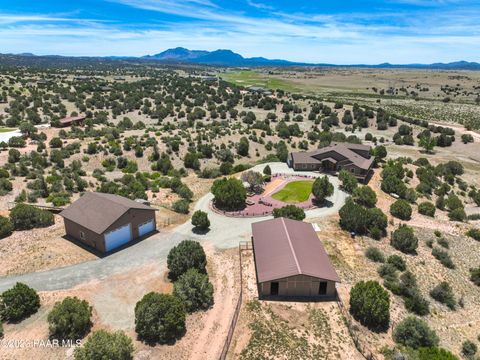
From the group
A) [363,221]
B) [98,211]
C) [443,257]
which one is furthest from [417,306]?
[98,211]

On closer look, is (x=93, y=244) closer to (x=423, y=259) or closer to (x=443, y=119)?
(x=423, y=259)

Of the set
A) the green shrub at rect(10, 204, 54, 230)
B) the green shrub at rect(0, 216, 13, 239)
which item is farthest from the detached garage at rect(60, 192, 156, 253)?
the green shrub at rect(0, 216, 13, 239)

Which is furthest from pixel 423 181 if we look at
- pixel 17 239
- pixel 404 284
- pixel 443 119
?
pixel 443 119

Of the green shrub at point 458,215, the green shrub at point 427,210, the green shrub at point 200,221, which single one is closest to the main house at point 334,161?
the green shrub at point 427,210

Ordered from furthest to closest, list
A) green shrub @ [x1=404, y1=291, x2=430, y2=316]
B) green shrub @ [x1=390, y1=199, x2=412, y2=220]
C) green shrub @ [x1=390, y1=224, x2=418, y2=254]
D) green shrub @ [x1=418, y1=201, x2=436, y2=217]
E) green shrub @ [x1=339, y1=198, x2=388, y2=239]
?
green shrub @ [x1=418, y1=201, x2=436, y2=217] → green shrub @ [x1=390, y1=199, x2=412, y2=220] → green shrub @ [x1=339, y1=198, x2=388, y2=239] → green shrub @ [x1=390, y1=224, x2=418, y2=254] → green shrub @ [x1=404, y1=291, x2=430, y2=316]

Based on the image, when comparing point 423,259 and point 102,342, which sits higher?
point 102,342

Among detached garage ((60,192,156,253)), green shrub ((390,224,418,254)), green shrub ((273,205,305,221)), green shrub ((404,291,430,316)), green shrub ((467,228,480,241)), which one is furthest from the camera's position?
green shrub ((467,228,480,241))

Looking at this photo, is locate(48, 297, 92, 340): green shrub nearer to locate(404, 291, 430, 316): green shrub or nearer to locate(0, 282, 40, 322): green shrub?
locate(0, 282, 40, 322): green shrub
